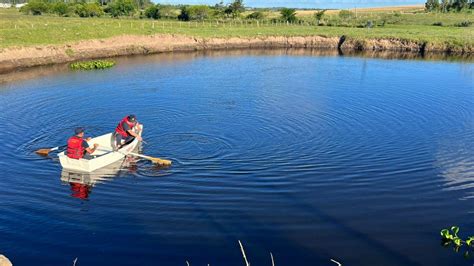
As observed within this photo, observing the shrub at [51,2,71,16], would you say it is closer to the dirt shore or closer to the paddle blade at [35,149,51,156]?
the dirt shore

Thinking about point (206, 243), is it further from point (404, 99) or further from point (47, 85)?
point (47, 85)

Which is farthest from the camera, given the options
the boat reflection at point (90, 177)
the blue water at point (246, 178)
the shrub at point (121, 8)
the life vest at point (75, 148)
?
the shrub at point (121, 8)

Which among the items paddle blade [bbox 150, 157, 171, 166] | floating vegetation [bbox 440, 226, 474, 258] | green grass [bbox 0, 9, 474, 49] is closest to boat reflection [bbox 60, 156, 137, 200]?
paddle blade [bbox 150, 157, 171, 166]

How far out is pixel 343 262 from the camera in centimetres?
1405

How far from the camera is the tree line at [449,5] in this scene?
12212 centimetres

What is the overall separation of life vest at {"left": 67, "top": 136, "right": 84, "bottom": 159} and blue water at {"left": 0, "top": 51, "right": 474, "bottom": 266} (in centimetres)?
98

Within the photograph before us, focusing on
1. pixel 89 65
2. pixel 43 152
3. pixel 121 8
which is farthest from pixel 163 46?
pixel 121 8

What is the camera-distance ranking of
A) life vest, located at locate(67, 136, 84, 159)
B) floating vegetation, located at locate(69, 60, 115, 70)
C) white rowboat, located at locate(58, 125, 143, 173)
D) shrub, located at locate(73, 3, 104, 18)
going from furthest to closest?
shrub, located at locate(73, 3, 104, 18)
floating vegetation, located at locate(69, 60, 115, 70)
white rowboat, located at locate(58, 125, 143, 173)
life vest, located at locate(67, 136, 84, 159)

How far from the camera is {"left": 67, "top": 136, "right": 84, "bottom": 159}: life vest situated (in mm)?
19750

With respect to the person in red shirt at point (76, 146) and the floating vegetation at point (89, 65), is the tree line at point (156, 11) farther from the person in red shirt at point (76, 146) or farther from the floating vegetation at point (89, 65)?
the person in red shirt at point (76, 146)

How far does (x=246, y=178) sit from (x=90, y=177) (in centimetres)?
673

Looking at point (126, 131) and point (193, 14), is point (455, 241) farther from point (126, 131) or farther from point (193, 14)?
point (193, 14)

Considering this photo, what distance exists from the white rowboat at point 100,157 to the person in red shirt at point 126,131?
31cm

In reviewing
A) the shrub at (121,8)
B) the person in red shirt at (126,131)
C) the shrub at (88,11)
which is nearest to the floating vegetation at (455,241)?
the person in red shirt at (126,131)
